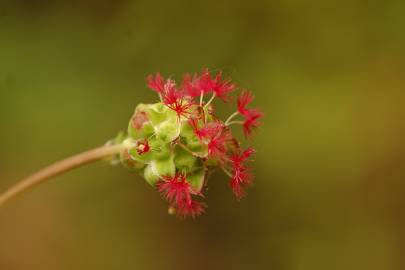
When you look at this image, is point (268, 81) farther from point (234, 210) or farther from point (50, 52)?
point (50, 52)

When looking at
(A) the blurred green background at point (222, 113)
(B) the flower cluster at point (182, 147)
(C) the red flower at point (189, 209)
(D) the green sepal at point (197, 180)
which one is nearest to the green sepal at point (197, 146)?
(B) the flower cluster at point (182, 147)

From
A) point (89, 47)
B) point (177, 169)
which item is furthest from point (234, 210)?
point (177, 169)

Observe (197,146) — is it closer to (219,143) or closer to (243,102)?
(219,143)

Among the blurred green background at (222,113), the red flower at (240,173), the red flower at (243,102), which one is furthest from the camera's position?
the blurred green background at (222,113)

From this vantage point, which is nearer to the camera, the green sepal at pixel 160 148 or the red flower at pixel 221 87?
the green sepal at pixel 160 148

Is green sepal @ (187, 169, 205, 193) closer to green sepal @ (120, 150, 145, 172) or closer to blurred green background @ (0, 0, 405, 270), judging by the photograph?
green sepal @ (120, 150, 145, 172)

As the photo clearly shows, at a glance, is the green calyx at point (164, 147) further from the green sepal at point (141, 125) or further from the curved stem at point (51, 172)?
the curved stem at point (51, 172)

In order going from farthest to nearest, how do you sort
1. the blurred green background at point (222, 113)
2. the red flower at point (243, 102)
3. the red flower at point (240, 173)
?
the blurred green background at point (222, 113) → the red flower at point (243, 102) → the red flower at point (240, 173)
